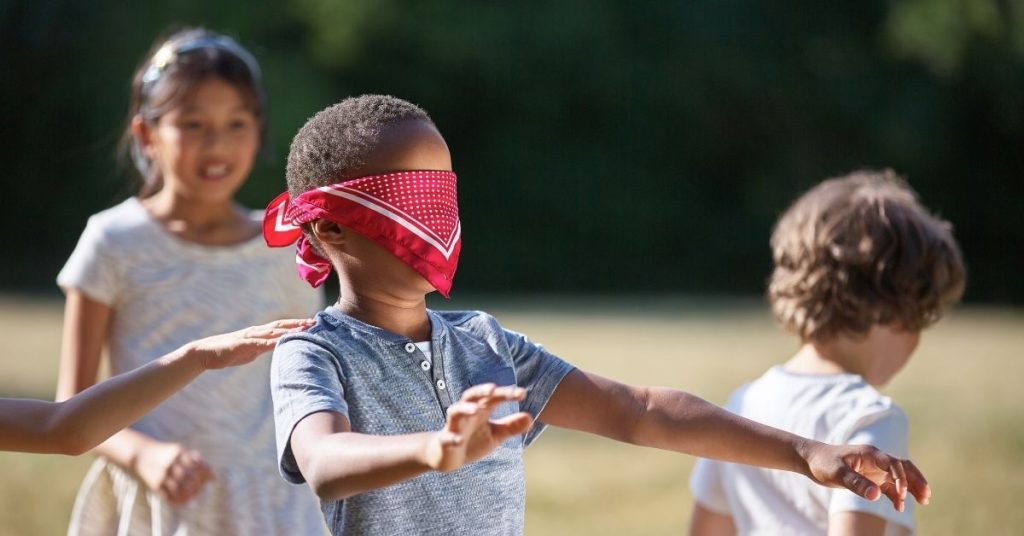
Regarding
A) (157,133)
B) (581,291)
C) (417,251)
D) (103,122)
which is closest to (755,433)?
(417,251)

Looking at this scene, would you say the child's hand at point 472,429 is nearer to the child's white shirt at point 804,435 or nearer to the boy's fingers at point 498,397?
the boy's fingers at point 498,397

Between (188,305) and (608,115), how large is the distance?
1995cm

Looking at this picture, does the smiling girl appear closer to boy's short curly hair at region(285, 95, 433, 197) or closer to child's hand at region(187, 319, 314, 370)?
child's hand at region(187, 319, 314, 370)

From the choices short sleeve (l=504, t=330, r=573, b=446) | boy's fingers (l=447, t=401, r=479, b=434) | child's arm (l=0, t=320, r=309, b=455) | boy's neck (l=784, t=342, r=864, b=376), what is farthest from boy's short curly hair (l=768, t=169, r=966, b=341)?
boy's fingers (l=447, t=401, r=479, b=434)

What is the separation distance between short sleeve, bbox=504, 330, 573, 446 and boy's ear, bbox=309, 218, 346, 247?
36 cm

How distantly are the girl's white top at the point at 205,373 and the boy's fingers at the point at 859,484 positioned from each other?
1.62 m

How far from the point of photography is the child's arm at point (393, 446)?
1614 millimetres

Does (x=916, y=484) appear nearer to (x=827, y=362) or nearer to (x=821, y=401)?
(x=821, y=401)

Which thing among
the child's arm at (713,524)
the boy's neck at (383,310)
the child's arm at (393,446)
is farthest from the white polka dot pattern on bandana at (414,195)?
the child's arm at (713,524)

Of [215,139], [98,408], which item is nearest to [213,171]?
[215,139]

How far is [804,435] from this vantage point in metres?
2.83

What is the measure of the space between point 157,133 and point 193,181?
0.65 ft

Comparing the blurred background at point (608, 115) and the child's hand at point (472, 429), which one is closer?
the child's hand at point (472, 429)

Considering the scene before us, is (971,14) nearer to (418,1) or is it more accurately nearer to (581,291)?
(581,291)
